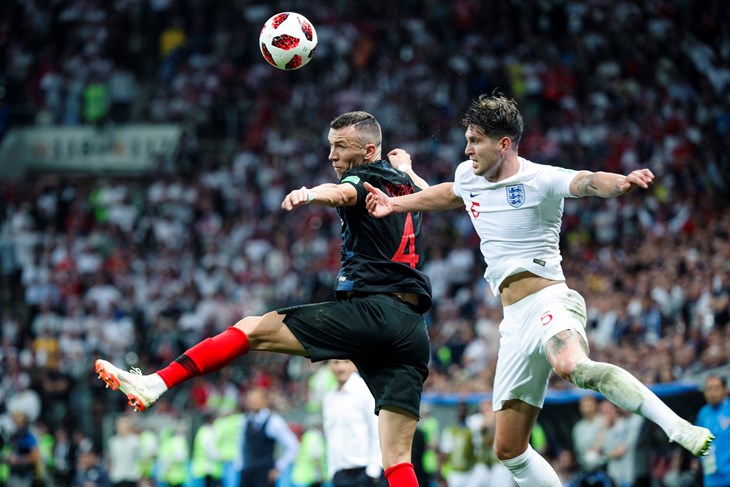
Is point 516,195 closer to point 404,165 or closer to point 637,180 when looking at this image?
point 637,180

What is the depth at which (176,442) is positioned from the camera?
15328 mm

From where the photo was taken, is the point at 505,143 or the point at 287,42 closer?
the point at 505,143

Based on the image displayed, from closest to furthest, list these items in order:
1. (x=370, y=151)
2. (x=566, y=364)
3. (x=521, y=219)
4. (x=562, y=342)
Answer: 1. (x=566, y=364)
2. (x=562, y=342)
3. (x=521, y=219)
4. (x=370, y=151)

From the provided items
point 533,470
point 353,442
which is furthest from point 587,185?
point 353,442

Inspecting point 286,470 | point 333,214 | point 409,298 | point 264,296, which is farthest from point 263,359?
point 409,298

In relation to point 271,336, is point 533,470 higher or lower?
lower

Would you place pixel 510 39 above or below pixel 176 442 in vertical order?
above

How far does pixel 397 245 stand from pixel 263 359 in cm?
1225

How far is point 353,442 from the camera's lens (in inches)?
405

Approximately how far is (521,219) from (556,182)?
351 millimetres

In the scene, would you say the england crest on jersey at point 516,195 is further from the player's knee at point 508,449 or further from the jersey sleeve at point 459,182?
the player's knee at point 508,449

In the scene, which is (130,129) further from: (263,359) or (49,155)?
(263,359)

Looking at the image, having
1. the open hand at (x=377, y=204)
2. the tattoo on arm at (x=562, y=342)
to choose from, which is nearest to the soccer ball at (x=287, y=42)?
the open hand at (x=377, y=204)

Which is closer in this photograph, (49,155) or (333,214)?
(333,214)
